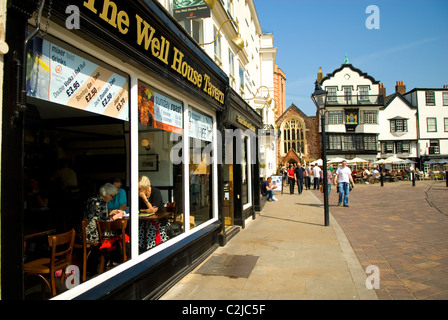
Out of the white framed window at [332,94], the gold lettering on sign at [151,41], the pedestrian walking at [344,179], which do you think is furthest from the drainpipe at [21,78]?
the white framed window at [332,94]

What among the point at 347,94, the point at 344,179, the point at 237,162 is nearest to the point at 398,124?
the point at 347,94

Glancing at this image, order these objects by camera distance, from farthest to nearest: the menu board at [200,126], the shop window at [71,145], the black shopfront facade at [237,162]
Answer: the black shopfront facade at [237,162] < the menu board at [200,126] < the shop window at [71,145]

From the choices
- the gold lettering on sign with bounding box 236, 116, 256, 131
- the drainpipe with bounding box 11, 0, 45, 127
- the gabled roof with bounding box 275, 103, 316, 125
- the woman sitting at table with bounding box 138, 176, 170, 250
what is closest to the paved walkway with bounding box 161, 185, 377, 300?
the woman sitting at table with bounding box 138, 176, 170, 250

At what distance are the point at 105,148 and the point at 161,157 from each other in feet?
5.80

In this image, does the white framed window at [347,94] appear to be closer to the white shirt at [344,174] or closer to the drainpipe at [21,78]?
the white shirt at [344,174]

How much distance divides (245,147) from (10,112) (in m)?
8.71

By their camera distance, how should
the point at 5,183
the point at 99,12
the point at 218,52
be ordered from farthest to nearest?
1. the point at 218,52
2. the point at 99,12
3. the point at 5,183

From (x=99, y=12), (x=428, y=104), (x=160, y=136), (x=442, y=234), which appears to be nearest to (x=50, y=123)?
(x=160, y=136)

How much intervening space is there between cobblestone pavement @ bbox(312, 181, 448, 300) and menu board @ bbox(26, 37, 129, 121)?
4.05 meters

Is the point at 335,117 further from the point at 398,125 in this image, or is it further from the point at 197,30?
the point at 197,30

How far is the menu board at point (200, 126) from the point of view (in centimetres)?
575

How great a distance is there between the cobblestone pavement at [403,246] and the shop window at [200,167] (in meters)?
3.13

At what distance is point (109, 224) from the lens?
4086mm
